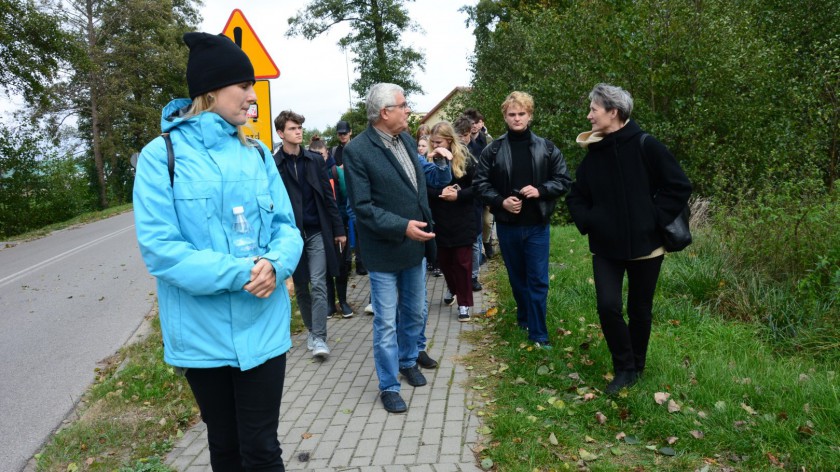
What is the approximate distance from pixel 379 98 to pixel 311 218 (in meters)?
1.96

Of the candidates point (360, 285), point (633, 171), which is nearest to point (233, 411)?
point (633, 171)

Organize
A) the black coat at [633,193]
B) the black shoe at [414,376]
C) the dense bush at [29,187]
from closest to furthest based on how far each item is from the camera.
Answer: the black coat at [633,193] → the black shoe at [414,376] → the dense bush at [29,187]

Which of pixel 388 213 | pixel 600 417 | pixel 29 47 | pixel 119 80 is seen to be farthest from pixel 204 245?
pixel 119 80

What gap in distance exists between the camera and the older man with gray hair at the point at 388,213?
182 inches

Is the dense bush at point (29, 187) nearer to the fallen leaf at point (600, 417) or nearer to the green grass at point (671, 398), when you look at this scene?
the green grass at point (671, 398)

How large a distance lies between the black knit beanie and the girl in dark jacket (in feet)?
13.2

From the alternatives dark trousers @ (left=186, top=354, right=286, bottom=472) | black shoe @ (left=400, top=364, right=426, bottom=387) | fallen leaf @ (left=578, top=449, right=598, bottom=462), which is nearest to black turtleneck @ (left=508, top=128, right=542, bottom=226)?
black shoe @ (left=400, top=364, right=426, bottom=387)

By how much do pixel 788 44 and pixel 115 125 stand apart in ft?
116

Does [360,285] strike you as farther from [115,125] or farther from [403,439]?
[115,125]

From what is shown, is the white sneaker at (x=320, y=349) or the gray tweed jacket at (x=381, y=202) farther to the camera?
the white sneaker at (x=320, y=349)

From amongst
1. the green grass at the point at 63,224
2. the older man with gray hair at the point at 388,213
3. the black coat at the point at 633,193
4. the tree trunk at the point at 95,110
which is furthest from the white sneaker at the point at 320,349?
the tree trunk at the point at 95,110

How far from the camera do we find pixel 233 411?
112 inches

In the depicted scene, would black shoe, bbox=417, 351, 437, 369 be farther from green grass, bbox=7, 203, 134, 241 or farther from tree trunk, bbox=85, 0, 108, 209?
tree trunk, bbox=85, 0, 108, 209

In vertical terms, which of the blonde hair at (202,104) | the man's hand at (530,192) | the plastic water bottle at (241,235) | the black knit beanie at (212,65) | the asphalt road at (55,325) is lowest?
the asphalt road at (55,325)
